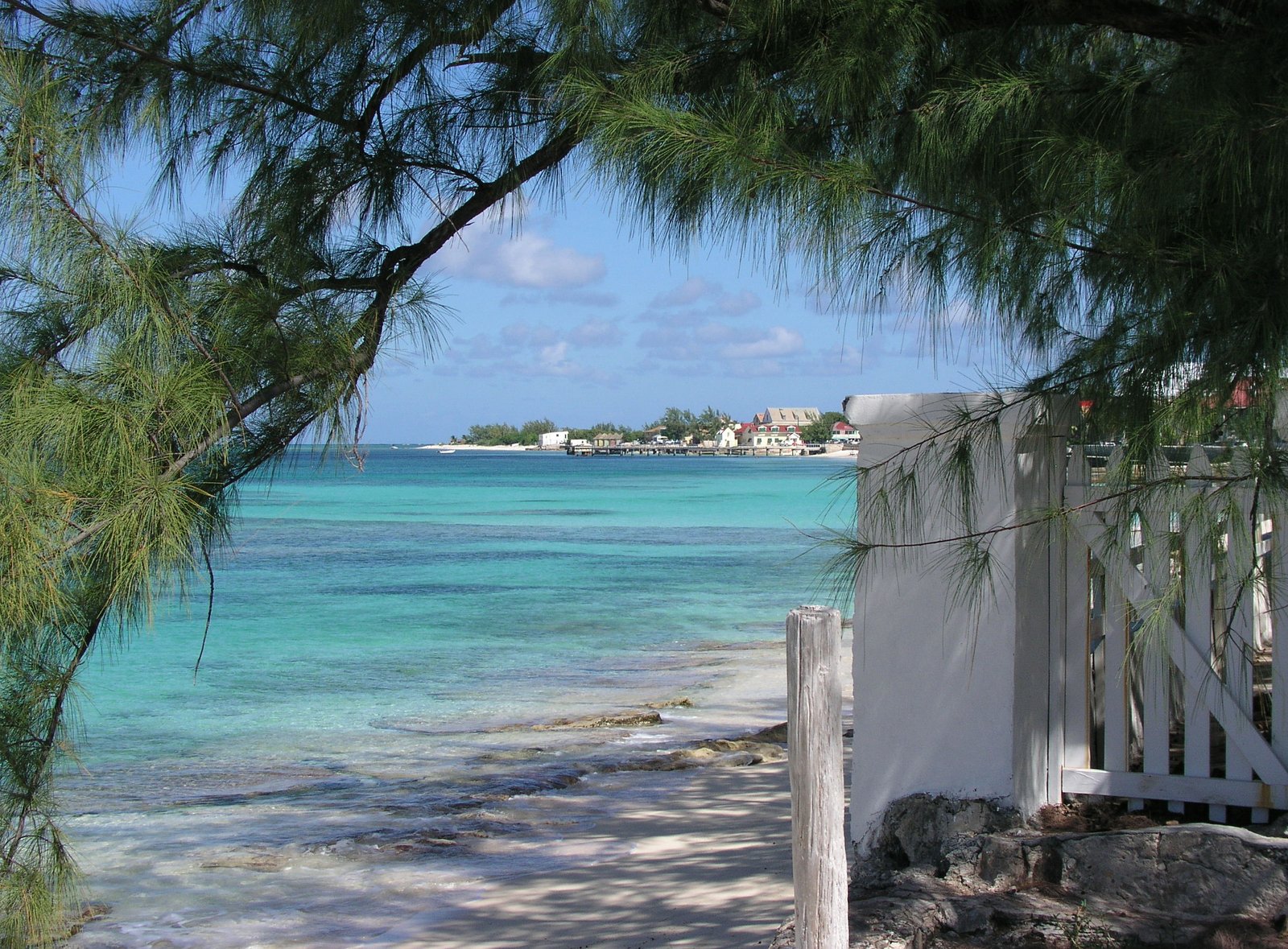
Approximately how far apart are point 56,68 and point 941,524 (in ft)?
9.35

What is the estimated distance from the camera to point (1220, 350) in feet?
7.19

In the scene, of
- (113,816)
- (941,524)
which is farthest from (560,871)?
(113,816)

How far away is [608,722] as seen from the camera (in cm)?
941

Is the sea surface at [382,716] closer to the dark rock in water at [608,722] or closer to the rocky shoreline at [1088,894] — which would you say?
the dark rock in water at [608,722]

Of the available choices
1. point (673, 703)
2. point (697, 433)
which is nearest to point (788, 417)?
point (697, 433)

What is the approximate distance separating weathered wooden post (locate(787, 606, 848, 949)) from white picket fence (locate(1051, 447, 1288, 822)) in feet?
3.28

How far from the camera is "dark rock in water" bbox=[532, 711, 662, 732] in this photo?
9250 millimetres

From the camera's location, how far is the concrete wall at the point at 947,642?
3396 millimetres

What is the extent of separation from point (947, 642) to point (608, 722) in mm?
6232

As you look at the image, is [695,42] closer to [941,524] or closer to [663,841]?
[941,524]

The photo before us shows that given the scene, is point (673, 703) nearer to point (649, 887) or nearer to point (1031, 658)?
point (649, 887)

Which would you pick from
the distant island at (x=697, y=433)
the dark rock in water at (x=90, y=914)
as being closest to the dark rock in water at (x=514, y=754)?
the dark rock in water at (x=90, y=914)

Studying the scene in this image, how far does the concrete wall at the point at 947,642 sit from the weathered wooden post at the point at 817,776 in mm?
1036

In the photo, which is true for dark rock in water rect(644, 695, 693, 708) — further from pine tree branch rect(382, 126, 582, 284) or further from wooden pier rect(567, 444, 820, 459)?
wooden pier rect(567, 444, 820, 459)
